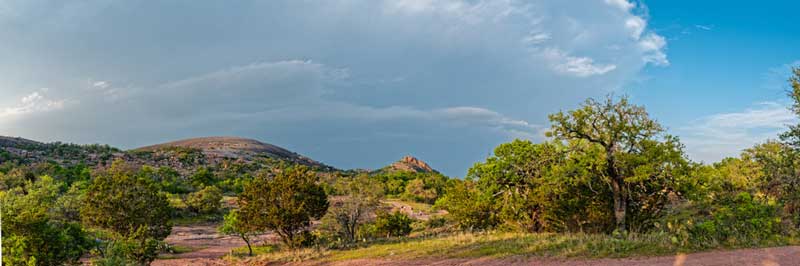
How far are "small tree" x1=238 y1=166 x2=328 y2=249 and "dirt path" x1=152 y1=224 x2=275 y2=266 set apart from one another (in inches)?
125

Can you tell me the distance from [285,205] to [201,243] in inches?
484

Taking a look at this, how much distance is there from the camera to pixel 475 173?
2417 cm

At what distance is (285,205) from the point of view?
86.6 ft

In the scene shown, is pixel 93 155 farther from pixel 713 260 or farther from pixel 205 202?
pixel 713 260

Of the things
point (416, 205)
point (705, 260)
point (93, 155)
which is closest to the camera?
point (705, 260)

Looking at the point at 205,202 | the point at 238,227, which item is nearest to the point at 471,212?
the point at 238,227

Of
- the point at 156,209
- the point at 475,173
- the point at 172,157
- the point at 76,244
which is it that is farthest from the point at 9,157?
the point at 475,173

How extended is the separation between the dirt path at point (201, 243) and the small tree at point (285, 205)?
3.17 m

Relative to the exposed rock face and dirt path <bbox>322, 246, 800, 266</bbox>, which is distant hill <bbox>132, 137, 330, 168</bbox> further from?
dirt path <bbox>322, 246, 800, 266</bbox>

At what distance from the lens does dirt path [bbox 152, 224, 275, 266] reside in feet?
85.0

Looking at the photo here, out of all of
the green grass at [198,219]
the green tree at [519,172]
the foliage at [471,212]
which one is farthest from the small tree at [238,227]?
the green grass at [198,219]

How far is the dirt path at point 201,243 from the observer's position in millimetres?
25922

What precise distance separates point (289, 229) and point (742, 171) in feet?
104

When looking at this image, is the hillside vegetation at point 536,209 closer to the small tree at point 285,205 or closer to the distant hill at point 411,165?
the small tree at point 285,205
